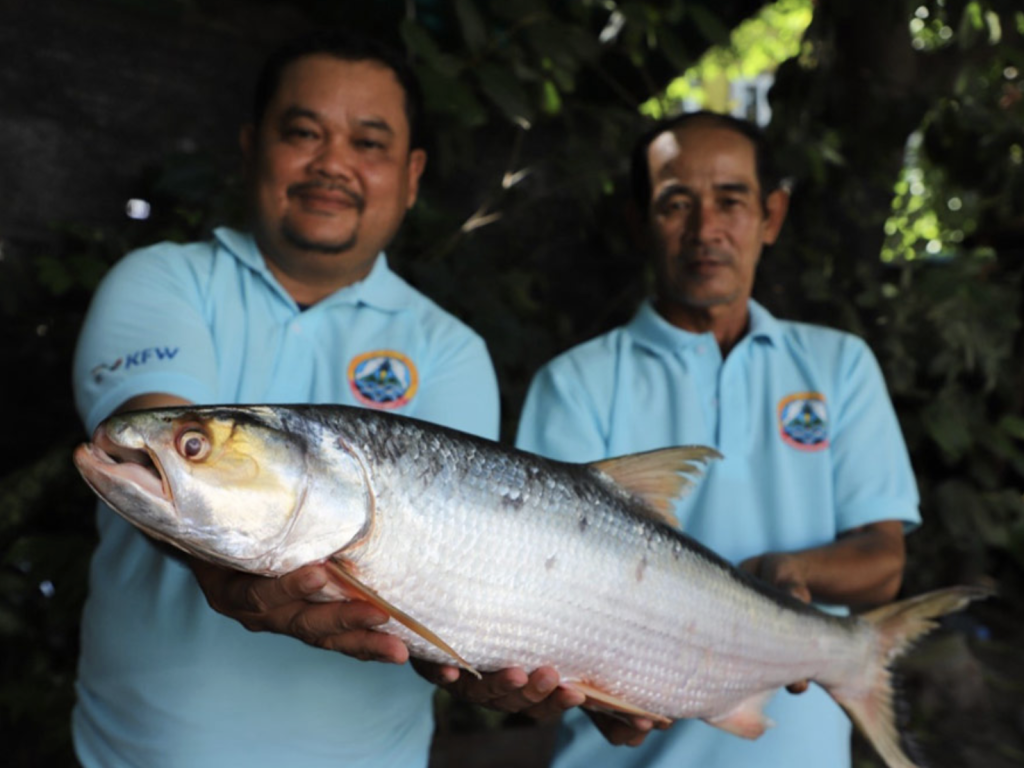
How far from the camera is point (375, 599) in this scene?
1.53m

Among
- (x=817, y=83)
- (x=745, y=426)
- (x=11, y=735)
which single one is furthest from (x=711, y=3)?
(x=11, y=735)

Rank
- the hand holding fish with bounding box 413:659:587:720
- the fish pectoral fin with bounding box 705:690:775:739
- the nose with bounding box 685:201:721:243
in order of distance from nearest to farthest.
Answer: the hand holding fish with bounding box 413:659:587:720 < the fish pectoral fin with bounding box 705:690:775:739 < the nose with bounding box 685:201:721:243

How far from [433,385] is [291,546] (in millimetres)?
909

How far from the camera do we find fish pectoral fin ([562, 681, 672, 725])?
6.12ft

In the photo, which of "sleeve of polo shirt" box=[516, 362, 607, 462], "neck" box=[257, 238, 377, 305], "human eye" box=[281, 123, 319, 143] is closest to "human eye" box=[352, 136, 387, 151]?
"human eye" box=[281, 123, 319, 143]

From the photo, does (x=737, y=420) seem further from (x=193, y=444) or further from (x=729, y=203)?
(x=193, y=444)

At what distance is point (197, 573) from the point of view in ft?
5.88

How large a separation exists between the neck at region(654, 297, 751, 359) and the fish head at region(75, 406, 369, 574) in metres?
Result: 1.40

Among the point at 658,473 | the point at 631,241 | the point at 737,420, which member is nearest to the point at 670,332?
the point at 737,420

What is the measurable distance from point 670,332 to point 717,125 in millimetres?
633

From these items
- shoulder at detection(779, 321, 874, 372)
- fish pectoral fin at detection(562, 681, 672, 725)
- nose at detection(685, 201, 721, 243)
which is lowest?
fish pectoral fin at detection(562, 681, 672, 725)

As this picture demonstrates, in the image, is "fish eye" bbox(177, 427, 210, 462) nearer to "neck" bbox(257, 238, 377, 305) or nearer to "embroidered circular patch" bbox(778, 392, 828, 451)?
"neck" bbox(257, 238, 377, 305)

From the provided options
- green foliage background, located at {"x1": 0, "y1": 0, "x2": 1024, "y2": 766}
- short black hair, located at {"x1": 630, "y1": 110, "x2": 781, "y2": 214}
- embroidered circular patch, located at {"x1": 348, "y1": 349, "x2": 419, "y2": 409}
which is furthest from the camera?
green foliage background, located at {"x1": 0, "y1": 0, "x2": 1024, "y2": 766}

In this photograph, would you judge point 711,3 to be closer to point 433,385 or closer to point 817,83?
point 817,83
